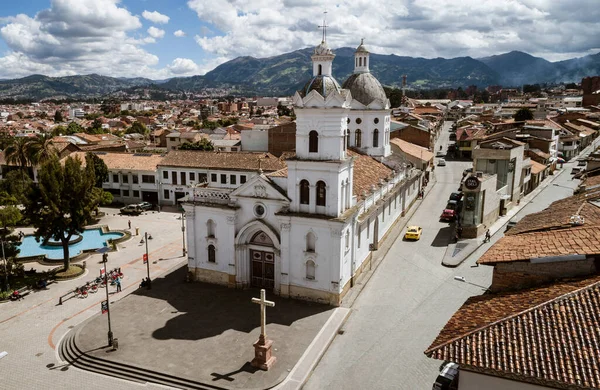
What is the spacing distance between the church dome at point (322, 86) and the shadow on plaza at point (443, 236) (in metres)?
18.9

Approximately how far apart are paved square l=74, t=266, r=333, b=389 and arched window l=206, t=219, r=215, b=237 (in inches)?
148

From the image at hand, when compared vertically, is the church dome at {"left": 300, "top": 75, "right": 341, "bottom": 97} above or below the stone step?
above

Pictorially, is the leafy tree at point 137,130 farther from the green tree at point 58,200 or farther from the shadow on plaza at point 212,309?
the shadow on plaza at point 212,309

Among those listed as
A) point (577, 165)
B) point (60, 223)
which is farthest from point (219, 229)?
point (577, 165)

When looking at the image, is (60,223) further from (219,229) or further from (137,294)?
(219,229)

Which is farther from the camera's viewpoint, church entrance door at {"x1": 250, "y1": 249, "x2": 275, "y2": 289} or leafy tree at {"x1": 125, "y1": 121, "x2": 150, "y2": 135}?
leafy tree at {"x1": 125, "y1": 121, "x2": 150, "y2": 135}

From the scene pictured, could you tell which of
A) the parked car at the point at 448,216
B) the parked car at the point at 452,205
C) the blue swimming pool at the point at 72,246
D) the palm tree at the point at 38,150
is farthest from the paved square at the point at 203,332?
Result: the palm tree at the point at 38,150

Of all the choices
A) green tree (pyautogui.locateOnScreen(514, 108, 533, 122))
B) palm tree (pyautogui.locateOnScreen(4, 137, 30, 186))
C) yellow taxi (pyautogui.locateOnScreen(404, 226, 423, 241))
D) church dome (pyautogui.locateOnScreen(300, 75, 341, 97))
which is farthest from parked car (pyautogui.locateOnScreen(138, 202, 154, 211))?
green tree (pyautogui.locateOnScreen(514, 108, 533, 122))

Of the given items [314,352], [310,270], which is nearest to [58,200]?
[310,270]

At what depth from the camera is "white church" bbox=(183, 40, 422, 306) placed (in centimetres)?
2786

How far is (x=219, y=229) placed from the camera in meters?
31.1

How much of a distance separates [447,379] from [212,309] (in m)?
15.7

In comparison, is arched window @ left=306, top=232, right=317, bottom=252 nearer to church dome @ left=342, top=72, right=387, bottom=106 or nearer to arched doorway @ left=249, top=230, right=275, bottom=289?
arched doorway @ left=249, top=230, right=275, bottom=289

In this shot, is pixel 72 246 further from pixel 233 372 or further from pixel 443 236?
pixel 443 236
